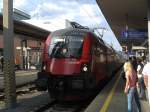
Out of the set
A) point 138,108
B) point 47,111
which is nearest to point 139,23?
point 47,111

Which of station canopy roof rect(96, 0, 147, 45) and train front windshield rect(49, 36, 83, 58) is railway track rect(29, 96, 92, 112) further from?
station canopy roof rect(96, 0, 147, 45)

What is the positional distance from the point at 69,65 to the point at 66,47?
933 mm

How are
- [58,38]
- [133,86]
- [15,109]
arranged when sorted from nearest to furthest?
[133,86], [15,109], [58,38]

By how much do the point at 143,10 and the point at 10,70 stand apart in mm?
15728

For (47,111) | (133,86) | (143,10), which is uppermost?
(143,10)

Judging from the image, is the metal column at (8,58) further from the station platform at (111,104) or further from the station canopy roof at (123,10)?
the station canopy roof at (123,10)

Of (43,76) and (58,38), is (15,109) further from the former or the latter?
(58,38)

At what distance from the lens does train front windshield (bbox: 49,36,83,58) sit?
18530mm

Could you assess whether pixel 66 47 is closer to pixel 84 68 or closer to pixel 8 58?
pixel 84 68

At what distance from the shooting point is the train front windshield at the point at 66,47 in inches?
730

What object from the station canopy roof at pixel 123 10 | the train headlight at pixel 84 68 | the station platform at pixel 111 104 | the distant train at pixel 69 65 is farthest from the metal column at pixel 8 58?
the station canopy roof at pixel 123 10

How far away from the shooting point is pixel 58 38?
756 inches

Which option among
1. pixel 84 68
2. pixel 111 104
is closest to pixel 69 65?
pixel 84 68

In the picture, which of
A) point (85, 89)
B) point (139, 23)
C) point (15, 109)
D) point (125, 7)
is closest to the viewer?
point (15, 109)
